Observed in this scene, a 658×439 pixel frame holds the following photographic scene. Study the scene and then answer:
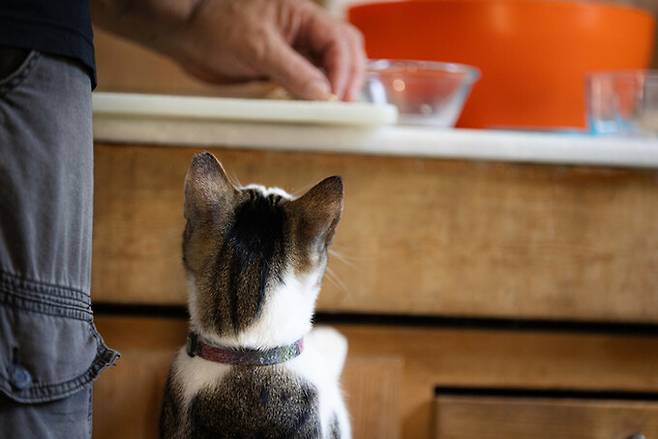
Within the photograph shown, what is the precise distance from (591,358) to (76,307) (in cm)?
59

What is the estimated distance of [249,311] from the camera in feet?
2.41

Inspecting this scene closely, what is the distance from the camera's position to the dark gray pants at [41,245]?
0.60 metres

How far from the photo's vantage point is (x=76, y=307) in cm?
64

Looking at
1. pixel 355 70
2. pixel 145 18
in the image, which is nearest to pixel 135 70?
pixel 145 18

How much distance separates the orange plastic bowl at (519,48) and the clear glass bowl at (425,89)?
0.13 m

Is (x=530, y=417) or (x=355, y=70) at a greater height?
(x=355, y=70)

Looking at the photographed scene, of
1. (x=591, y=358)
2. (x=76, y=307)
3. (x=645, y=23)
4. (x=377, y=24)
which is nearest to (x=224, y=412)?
(x=76, y=307)

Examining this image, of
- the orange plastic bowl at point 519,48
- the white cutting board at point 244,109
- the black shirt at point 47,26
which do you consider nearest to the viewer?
the black shirt at point 47,26

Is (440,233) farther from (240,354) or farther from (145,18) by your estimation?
(145,18)

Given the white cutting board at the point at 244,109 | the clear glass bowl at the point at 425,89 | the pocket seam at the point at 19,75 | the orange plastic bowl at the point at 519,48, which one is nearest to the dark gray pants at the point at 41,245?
the pocket seam at the point at 19,75

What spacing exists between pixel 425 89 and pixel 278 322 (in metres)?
0.45

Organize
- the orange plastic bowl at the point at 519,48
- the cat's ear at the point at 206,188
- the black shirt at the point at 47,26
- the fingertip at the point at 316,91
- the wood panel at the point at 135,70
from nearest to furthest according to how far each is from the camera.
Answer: the black shirt at the point at 47,26
the cat's ear at the point at 206,188
the fingertip at the point at 316,91
the orange plastic bowl at the point at 519,48
the wood panel at the point at 135,70

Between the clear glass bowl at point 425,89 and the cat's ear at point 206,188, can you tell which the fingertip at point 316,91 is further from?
the cat's ear at point 206,188

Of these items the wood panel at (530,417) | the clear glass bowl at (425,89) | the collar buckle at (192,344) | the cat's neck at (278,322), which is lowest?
the wood panel at (530,417)
